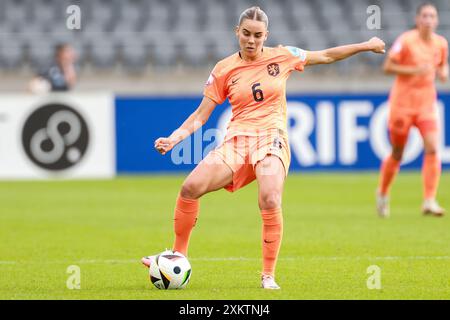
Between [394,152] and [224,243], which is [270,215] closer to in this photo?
[224,243]

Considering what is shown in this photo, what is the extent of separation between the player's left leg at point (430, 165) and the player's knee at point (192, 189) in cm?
562

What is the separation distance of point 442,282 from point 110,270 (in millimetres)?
2609

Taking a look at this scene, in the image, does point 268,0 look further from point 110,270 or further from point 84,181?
point 110,270

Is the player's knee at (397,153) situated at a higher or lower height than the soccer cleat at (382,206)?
higher

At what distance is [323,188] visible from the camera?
1653 centimetres

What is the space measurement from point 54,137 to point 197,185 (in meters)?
11.3

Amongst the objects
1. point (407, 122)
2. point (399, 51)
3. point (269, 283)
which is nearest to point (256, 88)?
point (269, 283)

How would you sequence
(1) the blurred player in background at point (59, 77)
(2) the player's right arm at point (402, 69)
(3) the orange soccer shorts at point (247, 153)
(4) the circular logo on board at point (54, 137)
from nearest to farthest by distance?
1. (3) the orange soccer shorts at point (247, 153)
2. (2) the player's right arm at point (402, 69)
3. (4) the circular logo on board at point (54, 137)
4. (1) the blurred player in background at point (59, 77)

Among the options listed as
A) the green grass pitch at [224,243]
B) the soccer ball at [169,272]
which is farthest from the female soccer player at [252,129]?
the green grass pitch at [224,243]

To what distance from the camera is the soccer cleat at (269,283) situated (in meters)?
6.98

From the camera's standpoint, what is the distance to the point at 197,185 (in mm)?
7145

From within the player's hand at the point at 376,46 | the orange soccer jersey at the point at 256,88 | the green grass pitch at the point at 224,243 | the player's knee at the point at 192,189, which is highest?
the player's hand at the point at 376,46

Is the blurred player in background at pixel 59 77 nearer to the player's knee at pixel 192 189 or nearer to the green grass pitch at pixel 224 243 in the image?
the green grass pitch at pixel 224 243
